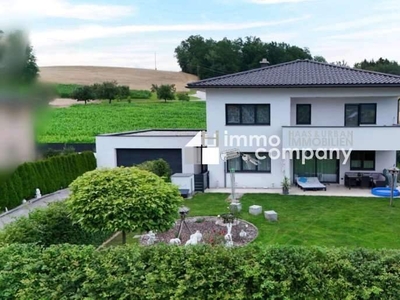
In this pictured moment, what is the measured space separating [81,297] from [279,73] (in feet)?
58.0

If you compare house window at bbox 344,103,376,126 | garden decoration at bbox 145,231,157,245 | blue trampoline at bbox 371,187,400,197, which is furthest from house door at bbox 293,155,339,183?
garden decoration at bbox 145,231,157,245

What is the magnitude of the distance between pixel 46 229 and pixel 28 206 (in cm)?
757

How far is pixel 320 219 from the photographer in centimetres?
1427

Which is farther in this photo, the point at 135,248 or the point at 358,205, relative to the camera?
the point at 358,205

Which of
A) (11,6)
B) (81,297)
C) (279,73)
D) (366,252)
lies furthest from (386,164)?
(11,6)

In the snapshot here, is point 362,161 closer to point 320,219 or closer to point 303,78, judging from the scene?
point 303,78

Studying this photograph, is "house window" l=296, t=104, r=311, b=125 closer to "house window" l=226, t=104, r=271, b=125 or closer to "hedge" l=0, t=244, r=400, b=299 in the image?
"house window" l=226, t=104, r=271, b=125

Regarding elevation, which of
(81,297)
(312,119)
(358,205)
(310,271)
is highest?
(312,119)

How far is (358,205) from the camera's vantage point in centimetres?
1627

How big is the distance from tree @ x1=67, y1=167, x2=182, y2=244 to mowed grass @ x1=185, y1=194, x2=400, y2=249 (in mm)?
3809

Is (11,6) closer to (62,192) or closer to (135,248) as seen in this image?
(135,248)

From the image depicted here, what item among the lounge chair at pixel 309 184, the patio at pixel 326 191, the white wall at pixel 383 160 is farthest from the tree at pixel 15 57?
the white wall at pixel 383 160

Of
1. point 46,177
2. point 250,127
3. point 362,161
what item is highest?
point 250,127

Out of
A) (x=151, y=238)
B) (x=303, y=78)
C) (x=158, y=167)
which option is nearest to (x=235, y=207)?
(x=151, y=238)
